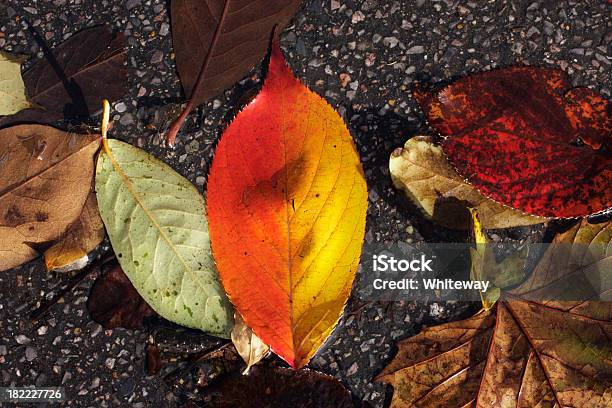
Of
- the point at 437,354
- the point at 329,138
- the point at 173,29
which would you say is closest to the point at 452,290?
the point at 437,354

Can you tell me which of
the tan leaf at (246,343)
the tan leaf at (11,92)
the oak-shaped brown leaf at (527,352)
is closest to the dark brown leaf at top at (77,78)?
the tan leaf at (11,92)

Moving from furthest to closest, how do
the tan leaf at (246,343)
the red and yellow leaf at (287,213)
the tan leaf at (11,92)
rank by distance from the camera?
the tan leaf at (11,92)
the tan leaf at (246,343)
the red and yellow leaf at (287,213)

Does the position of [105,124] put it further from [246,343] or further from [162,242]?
[246,343]

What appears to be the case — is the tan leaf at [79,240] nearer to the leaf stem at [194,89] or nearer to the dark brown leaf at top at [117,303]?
the dark brown leaf at top at [117,303]

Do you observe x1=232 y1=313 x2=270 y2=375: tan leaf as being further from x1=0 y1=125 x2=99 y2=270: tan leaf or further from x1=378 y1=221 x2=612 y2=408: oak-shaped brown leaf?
x1=0 y1=125 x2=99 y2=270: tan leaf

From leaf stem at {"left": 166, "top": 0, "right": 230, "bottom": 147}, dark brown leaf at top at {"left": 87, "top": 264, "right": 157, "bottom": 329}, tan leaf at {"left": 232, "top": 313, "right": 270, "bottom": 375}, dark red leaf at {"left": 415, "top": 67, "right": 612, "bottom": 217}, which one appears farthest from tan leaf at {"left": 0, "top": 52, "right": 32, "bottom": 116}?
dark red leaf at {"left": 415, "top": 67, "right": 612, "bottom": 217}

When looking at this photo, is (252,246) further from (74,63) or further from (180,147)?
(74,63)
